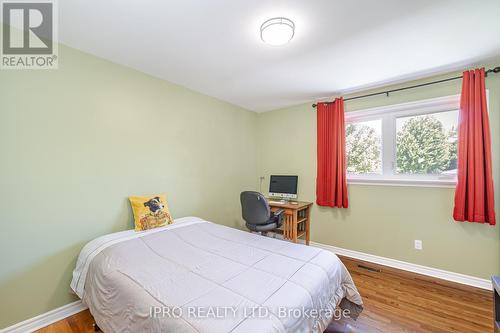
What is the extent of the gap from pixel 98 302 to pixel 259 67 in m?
2.52

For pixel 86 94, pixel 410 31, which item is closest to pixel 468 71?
pixel 410 31

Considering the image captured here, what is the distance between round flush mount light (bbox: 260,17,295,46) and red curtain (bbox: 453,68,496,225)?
204cm

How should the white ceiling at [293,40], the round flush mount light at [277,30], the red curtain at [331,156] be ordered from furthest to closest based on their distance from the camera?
the red curtain at [331,156] < the round flush mount light at [277,30] < the white ceiling at [293,40]

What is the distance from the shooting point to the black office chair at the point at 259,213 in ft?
9.12

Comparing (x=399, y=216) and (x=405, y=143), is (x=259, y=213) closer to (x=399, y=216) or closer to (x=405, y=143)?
(x=399, y=216)

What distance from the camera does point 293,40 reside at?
183 cm

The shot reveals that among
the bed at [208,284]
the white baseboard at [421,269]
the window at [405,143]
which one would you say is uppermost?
the window at [405,143]

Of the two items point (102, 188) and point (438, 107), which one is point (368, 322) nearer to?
point (438, 107)

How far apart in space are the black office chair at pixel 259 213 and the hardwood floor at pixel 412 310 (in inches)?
46.0

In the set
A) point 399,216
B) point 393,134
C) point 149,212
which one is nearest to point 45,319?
point 149,212

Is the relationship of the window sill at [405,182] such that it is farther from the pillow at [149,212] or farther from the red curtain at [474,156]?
the pillow at [149,212]
